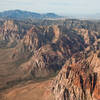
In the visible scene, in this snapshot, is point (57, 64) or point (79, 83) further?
point (57, 64)

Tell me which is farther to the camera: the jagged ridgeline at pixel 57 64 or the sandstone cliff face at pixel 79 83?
the jagged ridgeline at pixel 57 64

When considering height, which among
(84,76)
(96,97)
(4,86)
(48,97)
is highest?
(84,76)

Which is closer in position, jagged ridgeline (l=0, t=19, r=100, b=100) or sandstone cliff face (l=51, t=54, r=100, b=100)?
sandstone cliff face (l=51, t=54, r=100, b=100)

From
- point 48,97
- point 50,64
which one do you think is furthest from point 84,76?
point 50,64

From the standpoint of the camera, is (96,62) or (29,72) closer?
(96,62)

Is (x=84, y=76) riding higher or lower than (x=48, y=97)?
higher

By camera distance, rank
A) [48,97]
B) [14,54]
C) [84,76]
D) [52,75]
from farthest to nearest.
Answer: [14,54], [52,75], [48,97], [84,76]

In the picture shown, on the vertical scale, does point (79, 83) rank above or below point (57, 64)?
above

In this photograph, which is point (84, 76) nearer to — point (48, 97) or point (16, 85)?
point (48, 97)
